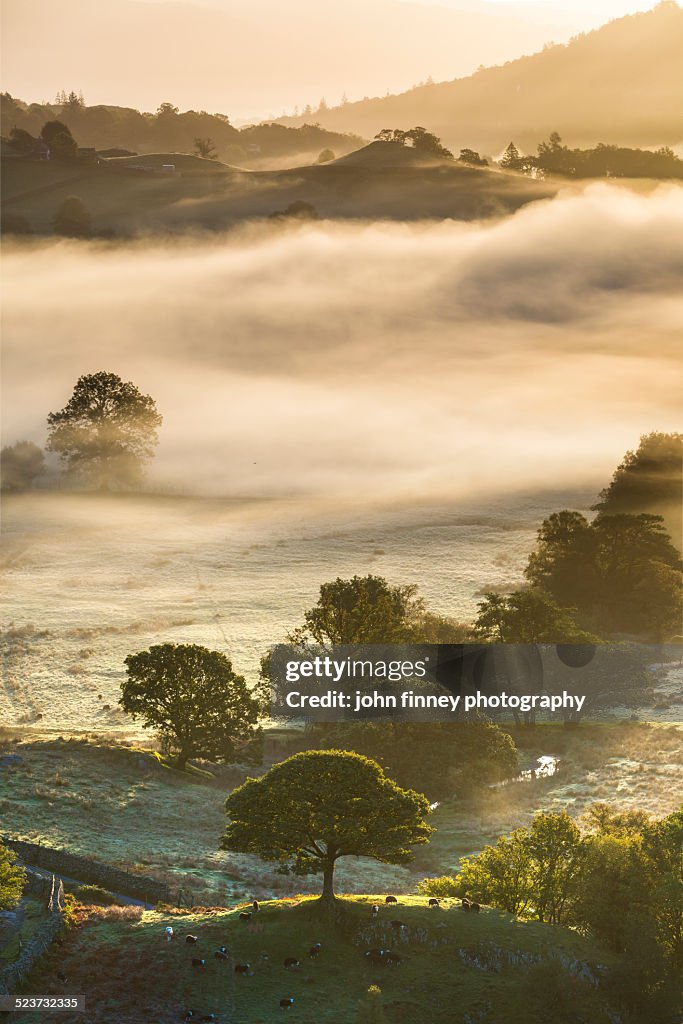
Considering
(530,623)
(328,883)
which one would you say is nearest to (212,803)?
(328,883)

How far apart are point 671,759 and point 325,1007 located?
59132 mm

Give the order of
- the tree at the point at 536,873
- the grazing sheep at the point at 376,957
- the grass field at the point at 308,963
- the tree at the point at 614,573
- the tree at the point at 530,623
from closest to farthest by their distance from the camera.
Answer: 1. the grass field at the point at 308,963
2. the grazing sheep at the point at 376,957
3. the tree at the point at 536,873
4. the tree at the point at 530,623
5. the tree at the point at 614,573

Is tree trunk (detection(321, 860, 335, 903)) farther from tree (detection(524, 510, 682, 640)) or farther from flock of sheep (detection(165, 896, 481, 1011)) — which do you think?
tree (detection(524, 510, 682, 640))

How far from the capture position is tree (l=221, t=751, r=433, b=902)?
251 feet

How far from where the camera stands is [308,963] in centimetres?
6950

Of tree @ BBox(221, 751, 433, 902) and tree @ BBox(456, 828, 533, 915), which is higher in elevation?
tree @ BBox(221, 751, 433, 902)

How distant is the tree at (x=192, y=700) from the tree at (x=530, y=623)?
31697mm

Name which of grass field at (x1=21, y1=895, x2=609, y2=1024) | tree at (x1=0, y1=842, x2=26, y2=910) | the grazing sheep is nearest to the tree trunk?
grass field at (x1=21, y1=895, x2=609, y2=1024)

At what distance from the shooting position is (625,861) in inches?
2997

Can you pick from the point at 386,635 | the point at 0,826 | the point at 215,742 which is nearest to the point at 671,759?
the point at 386,635

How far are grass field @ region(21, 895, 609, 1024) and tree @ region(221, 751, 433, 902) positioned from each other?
114 inches

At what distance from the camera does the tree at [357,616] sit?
125 m

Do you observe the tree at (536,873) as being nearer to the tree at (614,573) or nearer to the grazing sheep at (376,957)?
the grazing sheep at (376,957)

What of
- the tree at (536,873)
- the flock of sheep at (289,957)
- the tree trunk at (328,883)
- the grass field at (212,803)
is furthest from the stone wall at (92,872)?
the tree at (536,873)
